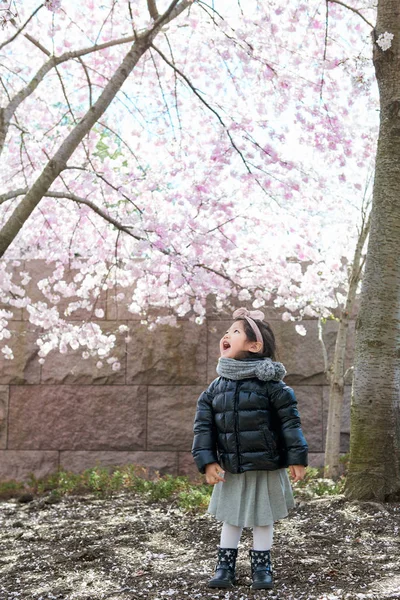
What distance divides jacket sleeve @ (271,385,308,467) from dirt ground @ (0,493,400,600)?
596 millimetres

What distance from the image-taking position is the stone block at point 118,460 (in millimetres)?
7621

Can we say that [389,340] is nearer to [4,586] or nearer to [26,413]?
[4,586]

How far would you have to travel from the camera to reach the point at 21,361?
776 centimetres

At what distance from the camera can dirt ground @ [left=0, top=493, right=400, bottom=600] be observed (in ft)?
10.9

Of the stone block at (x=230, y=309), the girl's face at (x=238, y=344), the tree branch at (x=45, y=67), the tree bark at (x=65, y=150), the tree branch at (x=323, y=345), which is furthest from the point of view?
the stone block at (x=230, y=309)

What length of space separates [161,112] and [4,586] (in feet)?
16.0

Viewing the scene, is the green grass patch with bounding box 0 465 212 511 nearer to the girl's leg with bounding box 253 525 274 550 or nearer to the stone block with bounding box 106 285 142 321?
the stone block with bounding box 106 285 142 321

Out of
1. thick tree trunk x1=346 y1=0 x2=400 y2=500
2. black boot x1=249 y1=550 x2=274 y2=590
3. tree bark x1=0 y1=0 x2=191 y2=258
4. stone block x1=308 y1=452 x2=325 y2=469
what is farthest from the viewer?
stone block x1=308 y1=452 x2=325 y2=469

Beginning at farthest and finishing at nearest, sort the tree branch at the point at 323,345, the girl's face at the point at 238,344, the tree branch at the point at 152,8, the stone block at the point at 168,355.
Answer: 1. the stone block at the point at 168,355
2. the tree branch at the point at 323,345
3. the tree branch at the point at 152,8
4. the girl's face at the point at 238,344

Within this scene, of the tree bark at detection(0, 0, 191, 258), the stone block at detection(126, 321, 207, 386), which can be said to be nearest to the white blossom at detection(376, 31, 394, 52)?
the tree bark at detection(0, 0, 191, 258)

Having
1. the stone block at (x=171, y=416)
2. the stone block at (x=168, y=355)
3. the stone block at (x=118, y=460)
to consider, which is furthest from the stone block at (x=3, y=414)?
the stone block at (x=171, y=416)

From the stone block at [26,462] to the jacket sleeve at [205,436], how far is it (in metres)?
4.61

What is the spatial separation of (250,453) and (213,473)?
201mm

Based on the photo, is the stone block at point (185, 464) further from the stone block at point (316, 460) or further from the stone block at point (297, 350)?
the stone block at point (316, 460)
